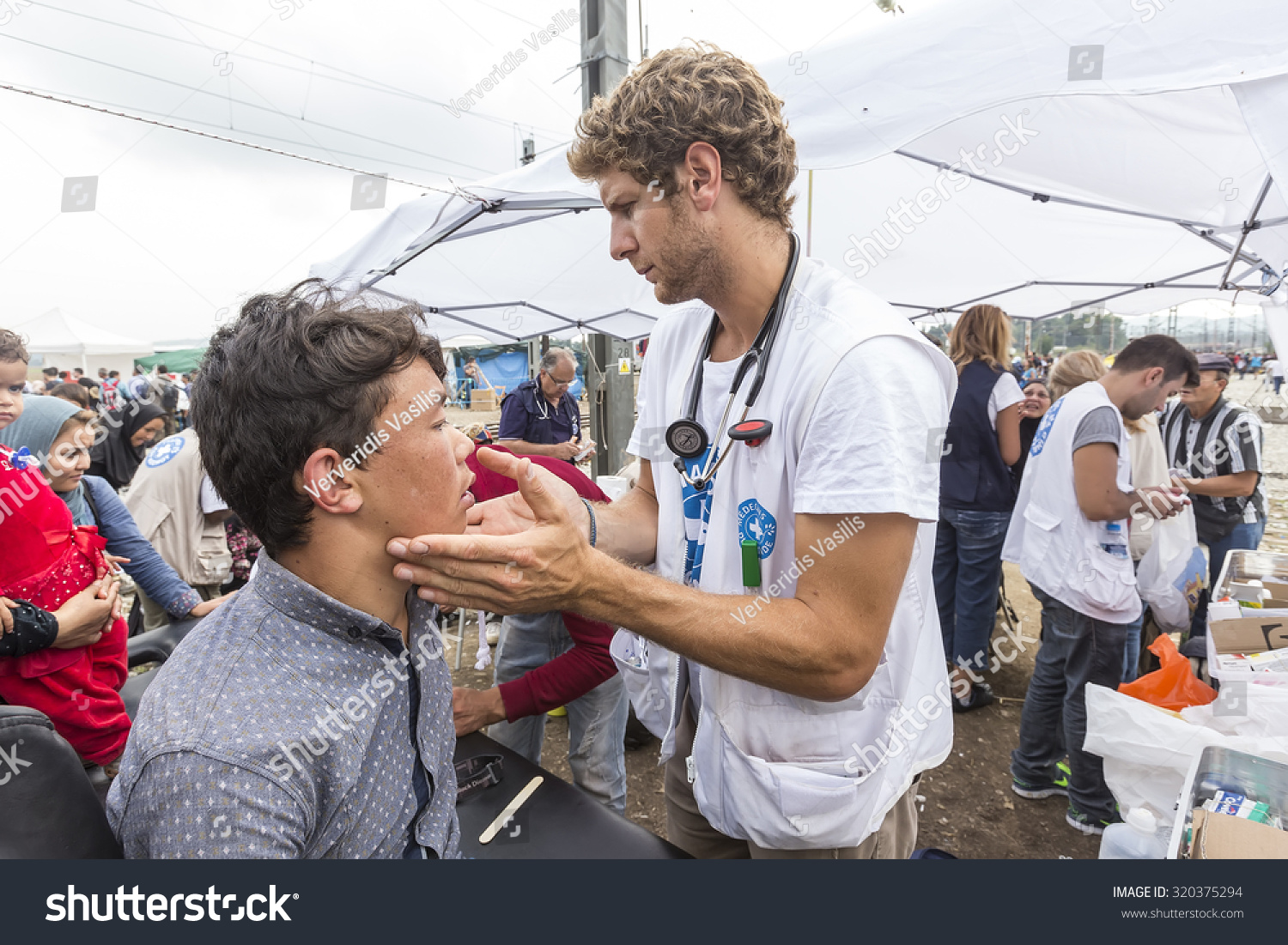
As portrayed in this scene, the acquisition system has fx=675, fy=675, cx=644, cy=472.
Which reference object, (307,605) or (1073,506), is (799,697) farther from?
(1073,506)

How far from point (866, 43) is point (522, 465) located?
2388 mm

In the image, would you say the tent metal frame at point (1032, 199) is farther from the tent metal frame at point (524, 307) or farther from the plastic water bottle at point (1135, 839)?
the tent metal frame at point (524, 307)

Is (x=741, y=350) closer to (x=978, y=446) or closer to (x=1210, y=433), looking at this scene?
(x=978, y=446)

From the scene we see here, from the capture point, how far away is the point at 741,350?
167 centimetres

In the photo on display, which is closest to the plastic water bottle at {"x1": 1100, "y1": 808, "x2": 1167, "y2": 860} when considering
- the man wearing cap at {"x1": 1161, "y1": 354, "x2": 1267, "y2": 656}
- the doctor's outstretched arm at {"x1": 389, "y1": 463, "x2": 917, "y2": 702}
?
the doctor's outstretched arm at {"x1": 389, "y1": 463, "x2": 917, "y2": 702}

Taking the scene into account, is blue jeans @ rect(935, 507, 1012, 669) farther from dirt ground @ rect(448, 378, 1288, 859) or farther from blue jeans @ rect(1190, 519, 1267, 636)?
blue jeans @ rect(1190, 519, 1267, 636)

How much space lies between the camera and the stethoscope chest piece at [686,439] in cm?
161

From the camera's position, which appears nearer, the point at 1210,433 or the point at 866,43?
the point at 866,43

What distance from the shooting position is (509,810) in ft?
5.79

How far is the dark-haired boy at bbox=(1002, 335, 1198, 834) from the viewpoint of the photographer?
120 inches

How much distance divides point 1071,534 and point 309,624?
3265 millimetres

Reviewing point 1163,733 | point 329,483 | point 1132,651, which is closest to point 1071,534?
point 1132,651

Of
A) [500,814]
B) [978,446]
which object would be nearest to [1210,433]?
[978,446]

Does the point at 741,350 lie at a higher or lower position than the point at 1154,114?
lower
